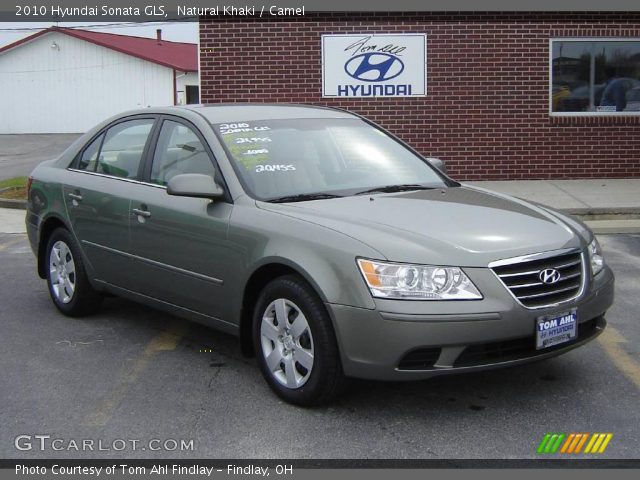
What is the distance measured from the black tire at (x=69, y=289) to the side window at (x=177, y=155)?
1.09 m

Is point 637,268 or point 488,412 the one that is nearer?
point 488,412

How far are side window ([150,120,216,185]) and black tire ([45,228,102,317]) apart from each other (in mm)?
1086

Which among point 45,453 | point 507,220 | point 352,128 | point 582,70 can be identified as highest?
point 582,70

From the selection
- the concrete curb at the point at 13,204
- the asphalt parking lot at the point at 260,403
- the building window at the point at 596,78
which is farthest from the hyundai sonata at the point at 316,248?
the building window at the point at 596,78

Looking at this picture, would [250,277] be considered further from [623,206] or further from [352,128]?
[623,206]

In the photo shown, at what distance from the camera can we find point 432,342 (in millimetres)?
4152

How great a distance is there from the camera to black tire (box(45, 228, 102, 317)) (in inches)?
252

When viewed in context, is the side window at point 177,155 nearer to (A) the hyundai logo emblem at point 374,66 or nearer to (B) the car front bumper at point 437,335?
(B) the car front bumper at point 437,335

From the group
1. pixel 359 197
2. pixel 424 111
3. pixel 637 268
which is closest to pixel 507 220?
pixel 359 197

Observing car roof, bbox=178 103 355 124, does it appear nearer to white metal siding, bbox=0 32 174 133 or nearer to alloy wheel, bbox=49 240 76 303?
alloy wheel, bbox=49 240 76 303

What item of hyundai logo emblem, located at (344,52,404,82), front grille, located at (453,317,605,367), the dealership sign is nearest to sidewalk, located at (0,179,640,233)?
the dealership sign

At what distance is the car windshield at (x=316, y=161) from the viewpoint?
17.1 ft

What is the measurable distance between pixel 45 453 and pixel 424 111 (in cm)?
1062

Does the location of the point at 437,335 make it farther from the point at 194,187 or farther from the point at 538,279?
the point at 194,187
